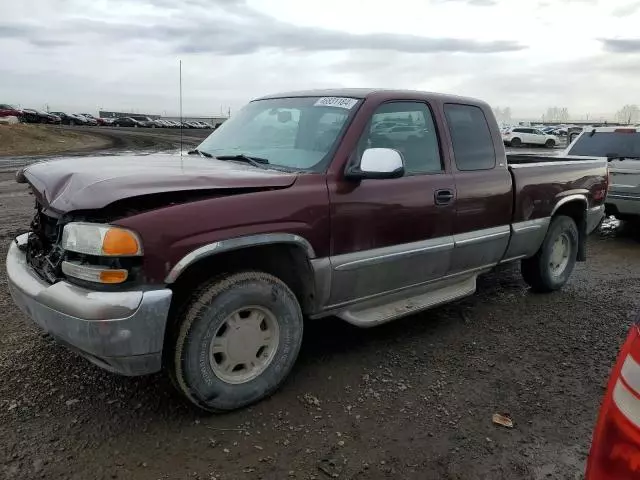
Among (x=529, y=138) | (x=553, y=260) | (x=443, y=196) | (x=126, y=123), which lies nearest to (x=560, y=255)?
(x=553, y=260)

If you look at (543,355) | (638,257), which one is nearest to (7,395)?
(543,355)

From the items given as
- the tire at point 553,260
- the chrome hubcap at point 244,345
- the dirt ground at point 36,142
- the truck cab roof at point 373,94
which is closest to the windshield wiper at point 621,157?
the tire at point 553,260

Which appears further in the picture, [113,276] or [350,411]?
[350,411]

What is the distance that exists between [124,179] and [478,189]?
2.74m

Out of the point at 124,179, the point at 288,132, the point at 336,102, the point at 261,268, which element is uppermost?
the point at 336,102

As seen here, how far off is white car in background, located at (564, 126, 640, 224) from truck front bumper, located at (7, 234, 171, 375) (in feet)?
24.1

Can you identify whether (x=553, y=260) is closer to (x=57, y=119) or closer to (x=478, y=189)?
(x=478, y=189)

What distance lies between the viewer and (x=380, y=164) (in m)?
3.40

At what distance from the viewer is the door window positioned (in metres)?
3.85

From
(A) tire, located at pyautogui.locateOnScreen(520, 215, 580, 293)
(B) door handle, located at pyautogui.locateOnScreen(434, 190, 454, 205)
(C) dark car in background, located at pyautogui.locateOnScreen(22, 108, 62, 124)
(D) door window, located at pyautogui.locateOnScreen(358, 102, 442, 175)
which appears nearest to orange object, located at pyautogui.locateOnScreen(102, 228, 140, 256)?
(D) door window, located at pyautogui.locateOnScreen(358, 102, 442, 175)

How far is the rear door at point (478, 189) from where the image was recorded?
434 cm

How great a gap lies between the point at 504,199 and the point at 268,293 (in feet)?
8.09

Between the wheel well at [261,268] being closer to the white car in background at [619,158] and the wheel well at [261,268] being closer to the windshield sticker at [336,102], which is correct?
the windshield sticker at [336,102]

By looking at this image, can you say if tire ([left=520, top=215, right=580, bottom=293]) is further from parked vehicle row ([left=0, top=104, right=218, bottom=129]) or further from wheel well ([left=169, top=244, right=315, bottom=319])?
parked vehicle row ([left=0, top=104, right=218, bottom=129])
